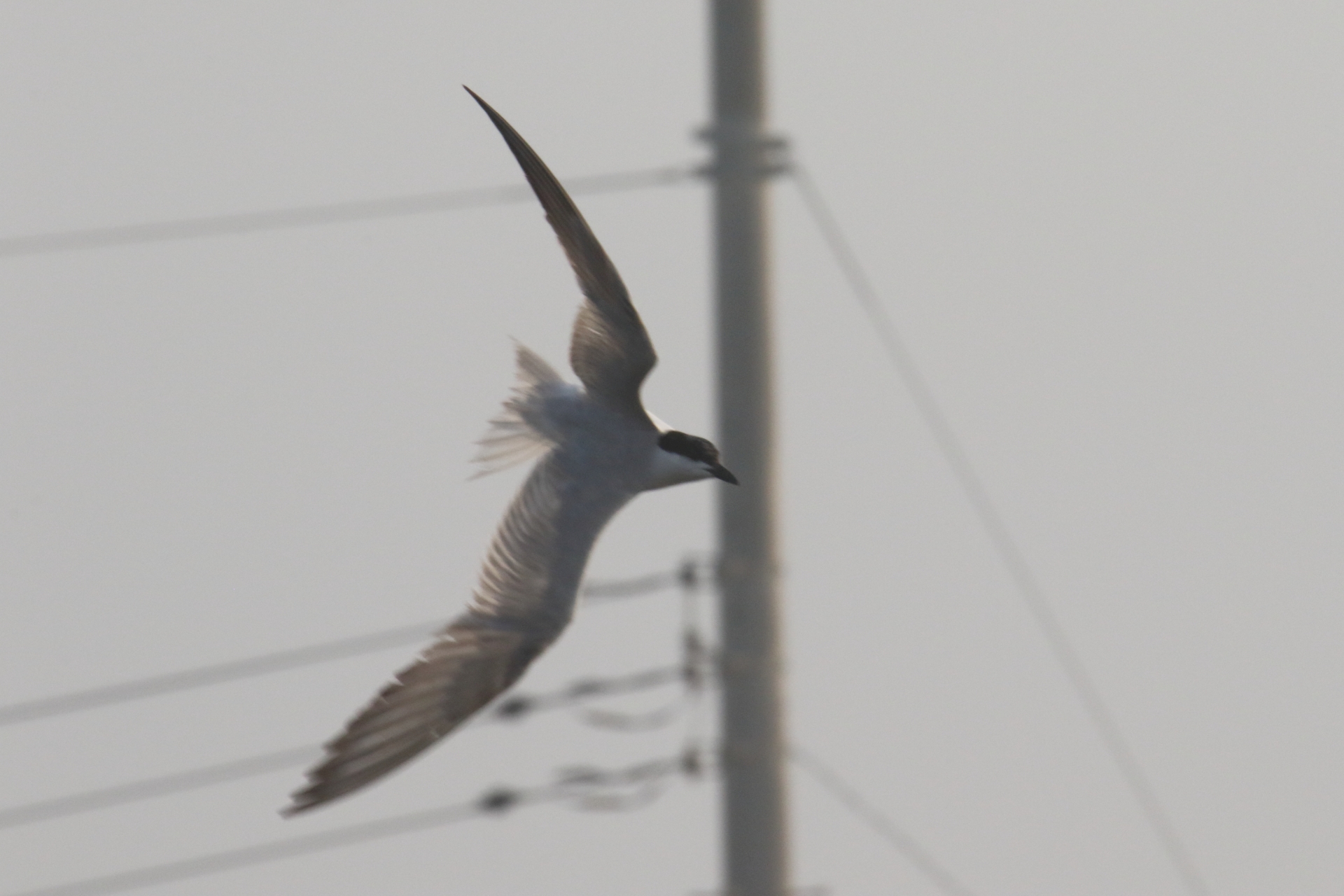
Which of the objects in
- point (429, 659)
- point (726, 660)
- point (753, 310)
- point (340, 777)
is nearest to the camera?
point (340, 777)

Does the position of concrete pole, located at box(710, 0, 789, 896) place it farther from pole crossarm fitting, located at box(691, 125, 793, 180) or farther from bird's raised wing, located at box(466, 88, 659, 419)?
Answer: bird's raised wing, located at box(466, 88, 659, 419)

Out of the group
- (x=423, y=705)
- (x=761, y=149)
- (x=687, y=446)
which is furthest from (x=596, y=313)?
(x=761, y=149)

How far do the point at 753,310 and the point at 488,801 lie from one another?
8.23 feet

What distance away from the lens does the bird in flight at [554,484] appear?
768 centimetres

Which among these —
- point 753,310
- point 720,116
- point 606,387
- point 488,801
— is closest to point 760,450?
point 753,310

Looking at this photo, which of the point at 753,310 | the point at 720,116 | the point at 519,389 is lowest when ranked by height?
the point at 519,389

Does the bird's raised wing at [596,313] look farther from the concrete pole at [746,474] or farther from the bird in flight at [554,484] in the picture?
the concrete pole at [746,474]

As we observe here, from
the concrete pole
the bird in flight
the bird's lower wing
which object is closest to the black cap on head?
the bird in flight

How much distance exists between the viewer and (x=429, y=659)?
7918mm

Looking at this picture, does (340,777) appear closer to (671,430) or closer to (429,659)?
(429,659)

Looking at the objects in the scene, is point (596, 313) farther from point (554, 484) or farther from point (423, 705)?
point (423, 705)

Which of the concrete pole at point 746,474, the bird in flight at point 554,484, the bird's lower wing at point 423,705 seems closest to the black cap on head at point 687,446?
the bird in flight at point 554,484

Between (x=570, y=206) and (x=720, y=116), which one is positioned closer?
(x=570, y=206)

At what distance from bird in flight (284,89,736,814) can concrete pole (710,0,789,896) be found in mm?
2214
